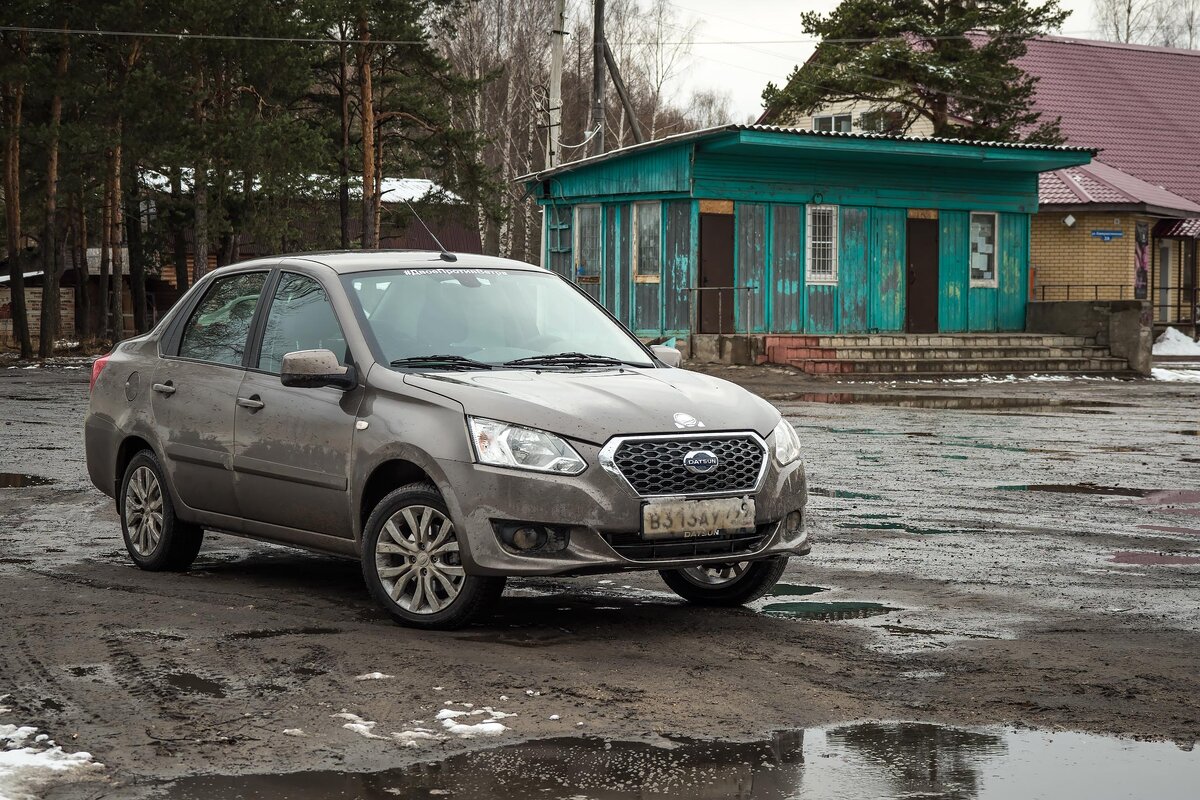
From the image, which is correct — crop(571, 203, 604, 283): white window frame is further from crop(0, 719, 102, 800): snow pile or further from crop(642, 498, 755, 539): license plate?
crop(0, 719, 102, 800): snow pile

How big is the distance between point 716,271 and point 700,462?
2508 cm

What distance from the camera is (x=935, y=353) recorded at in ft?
99.1

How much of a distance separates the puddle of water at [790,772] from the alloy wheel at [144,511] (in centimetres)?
403

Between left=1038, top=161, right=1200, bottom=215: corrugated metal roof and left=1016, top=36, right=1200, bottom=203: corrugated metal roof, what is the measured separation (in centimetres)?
271

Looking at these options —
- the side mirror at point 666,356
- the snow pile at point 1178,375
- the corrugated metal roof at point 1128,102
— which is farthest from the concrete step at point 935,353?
the side mirror at point 666,356

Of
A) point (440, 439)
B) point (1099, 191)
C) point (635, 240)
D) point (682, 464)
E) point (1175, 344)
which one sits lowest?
point (1175, 344)

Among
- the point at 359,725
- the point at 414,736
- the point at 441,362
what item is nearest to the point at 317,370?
the point at 441,362

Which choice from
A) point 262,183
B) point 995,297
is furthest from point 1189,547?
point 262,183

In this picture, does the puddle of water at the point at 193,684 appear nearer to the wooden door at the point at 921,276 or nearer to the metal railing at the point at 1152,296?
the wooden door at the point at 921,276

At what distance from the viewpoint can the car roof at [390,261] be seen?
305 inches

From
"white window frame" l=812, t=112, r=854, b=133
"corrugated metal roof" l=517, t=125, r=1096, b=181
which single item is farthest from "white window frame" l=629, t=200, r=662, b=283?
"white window frame" l=812, t=112, r=854, b=133

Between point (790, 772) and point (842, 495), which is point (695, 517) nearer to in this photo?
point (790, 772)

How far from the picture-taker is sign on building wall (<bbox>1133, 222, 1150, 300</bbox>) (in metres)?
40.0

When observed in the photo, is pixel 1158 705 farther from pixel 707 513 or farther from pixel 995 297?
pixel 995 297
